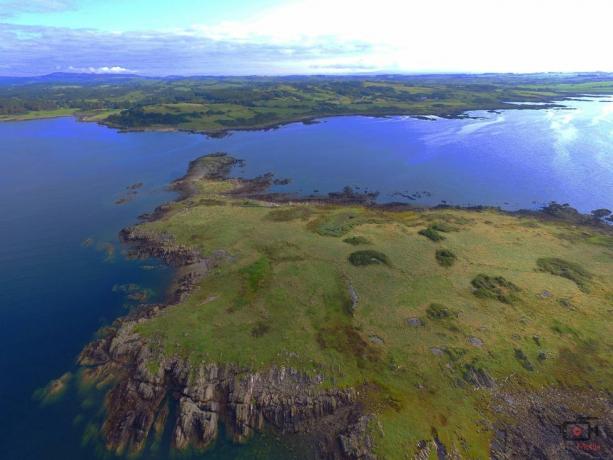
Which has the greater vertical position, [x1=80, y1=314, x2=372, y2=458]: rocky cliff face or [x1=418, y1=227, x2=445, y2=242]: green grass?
[x1=418, y1=227, x2=445, y2=242]: green grass

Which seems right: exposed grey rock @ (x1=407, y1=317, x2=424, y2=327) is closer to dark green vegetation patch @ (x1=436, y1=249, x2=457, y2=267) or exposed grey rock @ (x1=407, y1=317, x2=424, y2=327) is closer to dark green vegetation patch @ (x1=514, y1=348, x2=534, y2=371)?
dark green vegetation patch @ (x1=514, y1=348, x2=534, y2=371)

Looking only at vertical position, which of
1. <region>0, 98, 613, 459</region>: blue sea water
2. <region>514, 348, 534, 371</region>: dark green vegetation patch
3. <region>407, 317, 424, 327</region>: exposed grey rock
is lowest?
<region>0, 98, 613, 459</region>: blue sea water

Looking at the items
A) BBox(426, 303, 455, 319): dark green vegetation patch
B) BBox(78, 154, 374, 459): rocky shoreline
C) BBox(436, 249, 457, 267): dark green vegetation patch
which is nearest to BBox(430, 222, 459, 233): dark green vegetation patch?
BBox(436, 249, 457, 267): dark green vegetation patch

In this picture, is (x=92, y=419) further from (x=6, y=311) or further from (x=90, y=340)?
(x=6, y=311)

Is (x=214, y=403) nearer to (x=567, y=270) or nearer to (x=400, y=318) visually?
(x=400, y=318)

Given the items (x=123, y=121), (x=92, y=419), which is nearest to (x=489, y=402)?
(x=92, y=419)

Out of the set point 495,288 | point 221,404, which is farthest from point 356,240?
point 221,404

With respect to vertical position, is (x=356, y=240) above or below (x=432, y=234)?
below

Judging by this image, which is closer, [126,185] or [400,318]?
[400,318]
